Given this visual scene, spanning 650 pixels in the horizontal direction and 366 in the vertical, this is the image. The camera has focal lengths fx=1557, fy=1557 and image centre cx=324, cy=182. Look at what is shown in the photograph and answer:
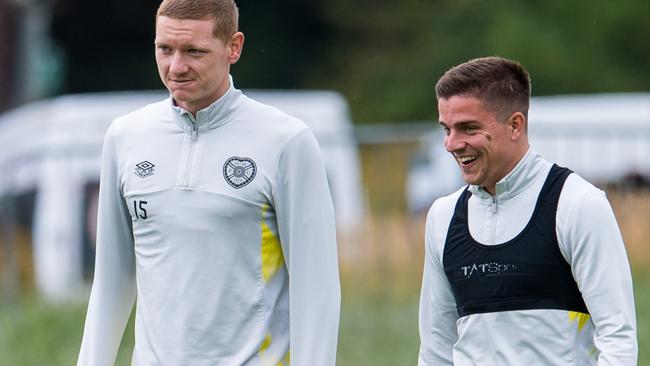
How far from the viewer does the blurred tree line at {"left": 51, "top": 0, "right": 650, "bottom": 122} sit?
32281mm

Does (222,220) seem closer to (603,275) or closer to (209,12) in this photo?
(209,12)

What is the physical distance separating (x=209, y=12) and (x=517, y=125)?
1.09 m

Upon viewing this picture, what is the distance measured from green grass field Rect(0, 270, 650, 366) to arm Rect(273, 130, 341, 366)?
5.35 metres

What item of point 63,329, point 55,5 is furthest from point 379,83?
point 63,329

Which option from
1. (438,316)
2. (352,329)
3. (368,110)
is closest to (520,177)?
A: (438,316)

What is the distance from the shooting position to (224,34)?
17.0ft

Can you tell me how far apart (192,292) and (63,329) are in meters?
7.69

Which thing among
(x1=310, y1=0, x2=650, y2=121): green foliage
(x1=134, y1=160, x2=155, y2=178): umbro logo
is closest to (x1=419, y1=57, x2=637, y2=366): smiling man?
(x1=134, y1=160, x2=155, y2=178): umbro logo

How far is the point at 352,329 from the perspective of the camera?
1228 cm

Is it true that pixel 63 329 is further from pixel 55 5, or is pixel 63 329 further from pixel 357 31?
pixel 357 31

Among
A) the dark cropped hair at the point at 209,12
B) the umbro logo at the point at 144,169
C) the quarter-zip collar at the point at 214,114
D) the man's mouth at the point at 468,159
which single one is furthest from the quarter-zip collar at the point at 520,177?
the umbro logo at the point at 144,169

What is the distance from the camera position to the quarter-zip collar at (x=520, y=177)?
514cm

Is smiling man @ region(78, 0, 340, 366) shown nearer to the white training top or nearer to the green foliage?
the white training top

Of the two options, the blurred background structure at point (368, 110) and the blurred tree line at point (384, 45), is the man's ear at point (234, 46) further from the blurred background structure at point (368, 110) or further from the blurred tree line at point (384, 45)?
the blurred tree line at point (384, 45)
